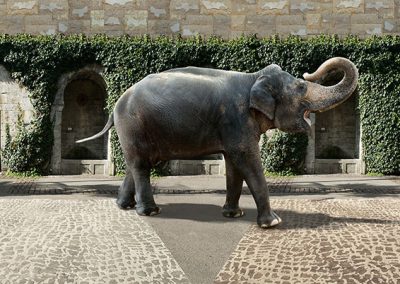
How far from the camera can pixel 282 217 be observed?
5.99m

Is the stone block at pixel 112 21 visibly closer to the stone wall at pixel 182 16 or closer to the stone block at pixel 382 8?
the stone wall at pixel 182 16

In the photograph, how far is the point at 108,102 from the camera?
1377cm

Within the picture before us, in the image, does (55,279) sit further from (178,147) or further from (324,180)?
(324,180)

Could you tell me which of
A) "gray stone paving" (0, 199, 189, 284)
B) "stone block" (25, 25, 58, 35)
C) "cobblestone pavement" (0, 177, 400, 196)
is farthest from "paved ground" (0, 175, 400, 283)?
"stone block" (25, 25, 58, 35)

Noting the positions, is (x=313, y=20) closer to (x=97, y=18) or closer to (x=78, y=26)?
(x=97, y=18)

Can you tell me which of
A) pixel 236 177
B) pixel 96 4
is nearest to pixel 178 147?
pixel 236 177

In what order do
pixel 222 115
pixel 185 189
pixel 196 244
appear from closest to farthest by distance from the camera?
pixel 196 244, pixel 222 115, pixel 185 189

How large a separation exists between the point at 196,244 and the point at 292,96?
2089 mm

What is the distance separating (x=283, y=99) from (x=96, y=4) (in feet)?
33.9

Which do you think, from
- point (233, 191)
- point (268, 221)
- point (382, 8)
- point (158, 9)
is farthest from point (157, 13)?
point (268, 221)

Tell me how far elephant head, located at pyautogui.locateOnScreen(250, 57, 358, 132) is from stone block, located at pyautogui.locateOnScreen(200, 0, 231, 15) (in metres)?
9.11

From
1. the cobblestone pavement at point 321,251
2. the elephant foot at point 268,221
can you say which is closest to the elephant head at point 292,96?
the elephant foot at point 268,221

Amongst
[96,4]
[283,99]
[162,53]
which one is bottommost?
[283,99]

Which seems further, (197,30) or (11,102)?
(197,30)
